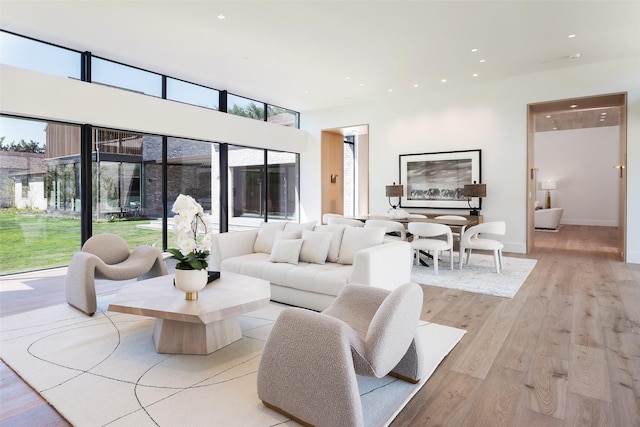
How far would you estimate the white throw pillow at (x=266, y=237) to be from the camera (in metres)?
4.53

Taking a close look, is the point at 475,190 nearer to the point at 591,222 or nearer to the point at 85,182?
the point at 85,182

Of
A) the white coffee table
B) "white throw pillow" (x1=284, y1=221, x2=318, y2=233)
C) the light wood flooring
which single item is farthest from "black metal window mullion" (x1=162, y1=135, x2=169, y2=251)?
the white coffee table

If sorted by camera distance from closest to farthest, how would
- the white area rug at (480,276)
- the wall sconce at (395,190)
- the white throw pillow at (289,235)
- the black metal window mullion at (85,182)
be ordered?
the white throw pillow at (289,235)
the white area rug at (480,276)
the black metal window mullion at (85,182)
the wall sconce at (395,190)

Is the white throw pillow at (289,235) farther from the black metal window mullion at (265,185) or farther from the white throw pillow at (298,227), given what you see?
the black metal window mullion at (265,185)

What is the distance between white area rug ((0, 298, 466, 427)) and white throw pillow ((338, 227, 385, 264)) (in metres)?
0.96

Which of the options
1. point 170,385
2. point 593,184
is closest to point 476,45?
point 170,385

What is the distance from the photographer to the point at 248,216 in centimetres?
857

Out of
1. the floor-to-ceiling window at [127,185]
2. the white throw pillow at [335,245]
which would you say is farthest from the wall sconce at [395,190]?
the floor-to-ceiling window at [127,185]

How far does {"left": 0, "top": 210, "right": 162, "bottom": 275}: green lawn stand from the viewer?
16.2 feet

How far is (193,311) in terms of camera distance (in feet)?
7.84

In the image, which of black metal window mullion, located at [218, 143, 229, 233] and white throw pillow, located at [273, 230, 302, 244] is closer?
white throw pillow, located at [273, 230, 302, 244]

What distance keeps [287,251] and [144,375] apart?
6.23 feet

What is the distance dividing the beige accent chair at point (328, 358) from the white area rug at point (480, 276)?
283 cm

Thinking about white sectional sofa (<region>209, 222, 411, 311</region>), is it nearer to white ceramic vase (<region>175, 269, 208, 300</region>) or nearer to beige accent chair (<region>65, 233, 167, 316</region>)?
beige accent chair (<region>65, 233, 167, 316</region>)
